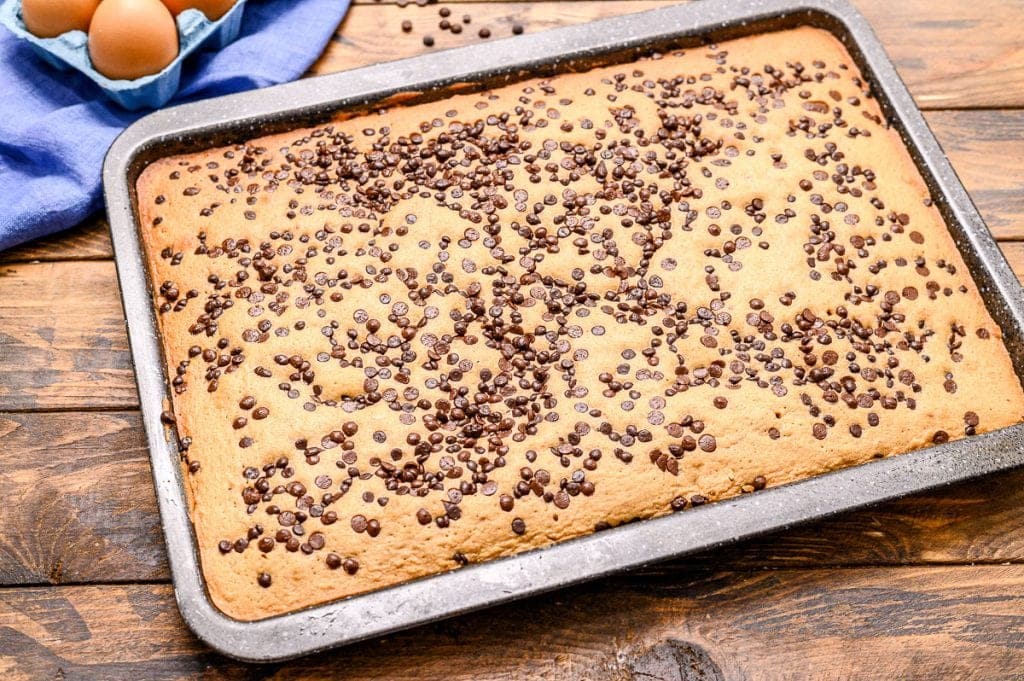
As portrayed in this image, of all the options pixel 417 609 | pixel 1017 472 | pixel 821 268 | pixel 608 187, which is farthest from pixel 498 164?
pixel 1017 472

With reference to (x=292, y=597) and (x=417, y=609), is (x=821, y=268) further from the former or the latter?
(x=292, y=597)

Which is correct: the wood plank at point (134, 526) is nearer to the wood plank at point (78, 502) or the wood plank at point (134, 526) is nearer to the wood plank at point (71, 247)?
the wood plank at point (78, 502)

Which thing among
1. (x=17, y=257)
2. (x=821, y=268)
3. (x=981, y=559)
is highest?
(x=821, y=268)

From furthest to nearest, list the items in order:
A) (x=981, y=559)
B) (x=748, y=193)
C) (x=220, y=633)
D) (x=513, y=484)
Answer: (x=748, y=193)
(x=981, y=559)
(x=513, y=484)
(x=220, y=633)

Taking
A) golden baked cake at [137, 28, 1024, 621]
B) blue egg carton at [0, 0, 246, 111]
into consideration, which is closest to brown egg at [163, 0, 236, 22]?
blue egg carton at [0, 0, 246, 111]

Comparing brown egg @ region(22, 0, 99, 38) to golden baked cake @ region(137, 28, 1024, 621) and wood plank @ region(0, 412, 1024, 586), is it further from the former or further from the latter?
wood plank @ region(0, 412, 1024, 586)

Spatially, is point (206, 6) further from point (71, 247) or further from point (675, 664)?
point (675, 664)
